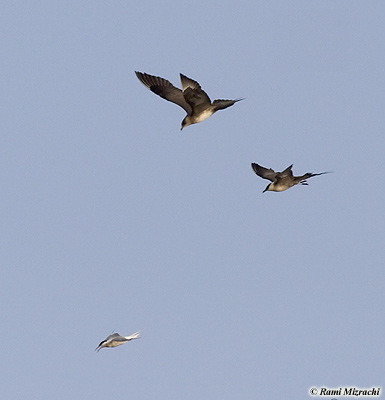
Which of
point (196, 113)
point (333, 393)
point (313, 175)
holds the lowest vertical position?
point (333, 393)

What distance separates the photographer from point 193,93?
43.8 m

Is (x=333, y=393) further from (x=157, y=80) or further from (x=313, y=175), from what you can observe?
(x=157, y=80)

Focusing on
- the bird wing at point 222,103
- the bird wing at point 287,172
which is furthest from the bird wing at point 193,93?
the bird wing at point 287,172

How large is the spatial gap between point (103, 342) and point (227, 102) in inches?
434

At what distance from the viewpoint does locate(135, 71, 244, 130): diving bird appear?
144ft

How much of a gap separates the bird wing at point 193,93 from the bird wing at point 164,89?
993 millimetres

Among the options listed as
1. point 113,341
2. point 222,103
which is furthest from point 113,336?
point 222,103

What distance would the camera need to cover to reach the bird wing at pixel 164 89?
4588cm

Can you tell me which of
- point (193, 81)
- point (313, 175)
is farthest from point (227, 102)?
point (313, 175)

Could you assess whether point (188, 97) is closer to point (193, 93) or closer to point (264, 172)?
point (193, 93)

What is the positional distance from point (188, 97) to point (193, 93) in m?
0.36

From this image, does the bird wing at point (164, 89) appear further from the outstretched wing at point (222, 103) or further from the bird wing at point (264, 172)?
the bird wing at point (264, 172)

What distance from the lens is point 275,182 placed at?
1827 inches

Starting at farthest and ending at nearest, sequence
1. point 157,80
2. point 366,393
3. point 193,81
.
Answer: point 366,393 → point 157,80 → point 193,81
